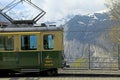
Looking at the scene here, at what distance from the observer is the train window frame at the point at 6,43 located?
25.9 meters

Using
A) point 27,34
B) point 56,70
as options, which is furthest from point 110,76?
point 27,34

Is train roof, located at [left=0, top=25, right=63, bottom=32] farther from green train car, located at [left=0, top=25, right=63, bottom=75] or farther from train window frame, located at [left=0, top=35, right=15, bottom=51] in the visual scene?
train window frame, located at [left=0, top=35, right=15, bottom=51]

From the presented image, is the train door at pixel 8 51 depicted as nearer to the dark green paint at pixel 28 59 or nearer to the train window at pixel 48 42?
the dark green paint at pixel 28 59

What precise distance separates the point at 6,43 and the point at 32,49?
4.53 feet

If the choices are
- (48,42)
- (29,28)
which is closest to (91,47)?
(48,42)

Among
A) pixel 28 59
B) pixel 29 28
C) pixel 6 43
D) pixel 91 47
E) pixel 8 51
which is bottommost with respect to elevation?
pixel 28 59

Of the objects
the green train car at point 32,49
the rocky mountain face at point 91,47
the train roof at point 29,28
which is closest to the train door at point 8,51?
the green train car at point 32,49

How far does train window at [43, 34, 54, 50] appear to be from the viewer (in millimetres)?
25703

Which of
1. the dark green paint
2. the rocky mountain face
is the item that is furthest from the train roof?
the rocky mountain face

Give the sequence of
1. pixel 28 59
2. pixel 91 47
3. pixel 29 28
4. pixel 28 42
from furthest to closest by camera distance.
A: pixel 91 47 < pixel 29 28 < pixel 28 59 < pixel 28 42

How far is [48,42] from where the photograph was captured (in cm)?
2573

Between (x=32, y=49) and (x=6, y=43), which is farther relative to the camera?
(x=6, y=43)

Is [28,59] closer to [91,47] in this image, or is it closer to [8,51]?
[8,51]

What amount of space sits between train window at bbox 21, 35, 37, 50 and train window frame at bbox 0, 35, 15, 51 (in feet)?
1.77
